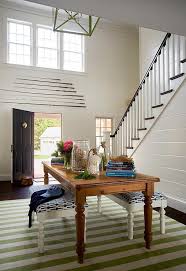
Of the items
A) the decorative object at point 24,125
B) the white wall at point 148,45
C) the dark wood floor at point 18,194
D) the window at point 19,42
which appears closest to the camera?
the dark wood floor at point 18,194

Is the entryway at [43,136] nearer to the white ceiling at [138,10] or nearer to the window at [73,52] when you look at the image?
the window at [73,52]

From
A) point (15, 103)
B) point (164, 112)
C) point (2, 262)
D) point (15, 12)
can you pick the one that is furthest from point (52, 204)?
point (15, 12)

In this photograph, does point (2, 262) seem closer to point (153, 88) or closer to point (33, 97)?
point (153, 88)

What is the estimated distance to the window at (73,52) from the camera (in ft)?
25.2

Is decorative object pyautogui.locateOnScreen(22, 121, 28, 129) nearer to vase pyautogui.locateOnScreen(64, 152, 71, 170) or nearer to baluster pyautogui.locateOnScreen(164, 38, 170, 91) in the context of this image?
vase pyautogui.locateOnScreen(64, 152, 71, 170)

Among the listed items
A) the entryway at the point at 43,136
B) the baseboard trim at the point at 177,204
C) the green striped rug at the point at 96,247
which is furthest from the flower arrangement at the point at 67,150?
the entryway at the point at 43,136

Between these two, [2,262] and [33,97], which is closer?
[2,262]

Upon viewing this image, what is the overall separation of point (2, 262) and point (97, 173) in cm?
128

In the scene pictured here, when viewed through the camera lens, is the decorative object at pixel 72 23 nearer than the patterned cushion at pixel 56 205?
No

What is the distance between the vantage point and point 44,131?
12633 mm

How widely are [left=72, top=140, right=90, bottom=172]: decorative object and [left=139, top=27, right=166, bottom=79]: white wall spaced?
4540mm

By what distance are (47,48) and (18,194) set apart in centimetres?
486

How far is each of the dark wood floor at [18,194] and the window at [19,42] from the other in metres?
3.79

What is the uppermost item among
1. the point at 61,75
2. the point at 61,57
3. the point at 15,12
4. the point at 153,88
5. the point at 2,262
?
the point at 15,12
